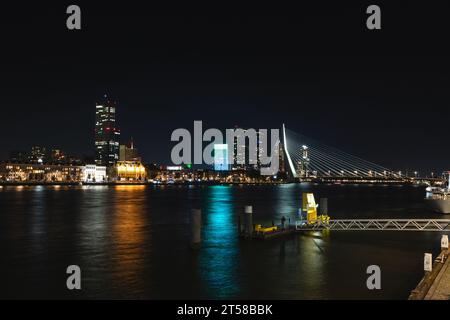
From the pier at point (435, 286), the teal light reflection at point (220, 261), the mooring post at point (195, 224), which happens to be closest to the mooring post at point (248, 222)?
the teal light reflection at point (220, 261)

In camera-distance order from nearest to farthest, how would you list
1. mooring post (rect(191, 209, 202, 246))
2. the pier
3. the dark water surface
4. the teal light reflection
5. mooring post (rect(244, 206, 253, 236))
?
the pier
the dark water surface
the teal light reflection
mooring post (rect(191, 209, 202, 246))
mooring post (rect(244, 206, 253, 236))

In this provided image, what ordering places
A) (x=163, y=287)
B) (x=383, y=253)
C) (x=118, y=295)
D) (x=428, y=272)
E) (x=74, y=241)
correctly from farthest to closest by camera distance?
(x=74, y=241) → (x=383, y=253) → (x=163, y=287) → (x=118, y=295) → (x=428, y=272)

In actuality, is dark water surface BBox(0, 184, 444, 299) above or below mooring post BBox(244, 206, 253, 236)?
below

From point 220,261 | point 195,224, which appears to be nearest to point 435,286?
point 220,261

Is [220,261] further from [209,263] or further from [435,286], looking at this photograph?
[435,286]

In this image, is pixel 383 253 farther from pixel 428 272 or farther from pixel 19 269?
pixel 19 269

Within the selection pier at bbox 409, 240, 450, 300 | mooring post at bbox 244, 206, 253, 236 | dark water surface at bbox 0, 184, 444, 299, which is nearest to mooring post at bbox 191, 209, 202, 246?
dark water surface at bbox 0, 184, 444, 299

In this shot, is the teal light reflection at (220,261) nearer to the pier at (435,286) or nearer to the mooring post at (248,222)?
the mooring post at (248,222)

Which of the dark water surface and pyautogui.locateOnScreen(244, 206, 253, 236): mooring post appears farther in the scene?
pyautogui.locateOnScreen(244, 206, 253, 236): mooring post

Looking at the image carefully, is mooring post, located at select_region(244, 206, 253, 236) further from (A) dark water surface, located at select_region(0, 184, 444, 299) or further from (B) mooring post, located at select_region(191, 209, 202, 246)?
(B) mooring post, located at select_region(191, 209, 202, 246)

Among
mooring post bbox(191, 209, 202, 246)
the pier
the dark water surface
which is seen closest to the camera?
the pier
